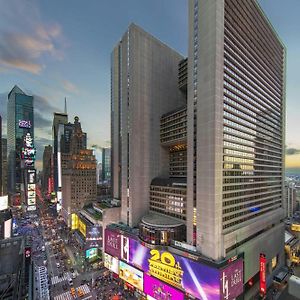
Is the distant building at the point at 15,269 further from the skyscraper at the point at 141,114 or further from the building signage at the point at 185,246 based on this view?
the building signage at the point at 185,246

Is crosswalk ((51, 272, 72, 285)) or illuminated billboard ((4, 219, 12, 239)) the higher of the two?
illuminated billboard ((4, 219, 12, 239))

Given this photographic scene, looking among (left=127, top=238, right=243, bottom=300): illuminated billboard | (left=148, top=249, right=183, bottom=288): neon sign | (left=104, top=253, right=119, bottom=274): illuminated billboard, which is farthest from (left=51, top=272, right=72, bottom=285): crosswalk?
(left=148, top=249, right=183, bottom=288): neon sign

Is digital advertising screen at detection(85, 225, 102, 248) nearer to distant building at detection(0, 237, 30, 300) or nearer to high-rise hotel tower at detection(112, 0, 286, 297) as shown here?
high-rise hotel tower at detection(112, 0, 286, 297)

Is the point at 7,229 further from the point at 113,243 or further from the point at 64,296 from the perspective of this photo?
the point at 113,243

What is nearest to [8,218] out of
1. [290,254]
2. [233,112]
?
[233,112]

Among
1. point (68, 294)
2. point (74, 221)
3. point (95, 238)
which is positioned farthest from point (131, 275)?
point (74, 221)

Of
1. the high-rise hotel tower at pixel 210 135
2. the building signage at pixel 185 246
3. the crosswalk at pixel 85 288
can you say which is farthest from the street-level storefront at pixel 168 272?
the crosswalk at pixel 85 288
